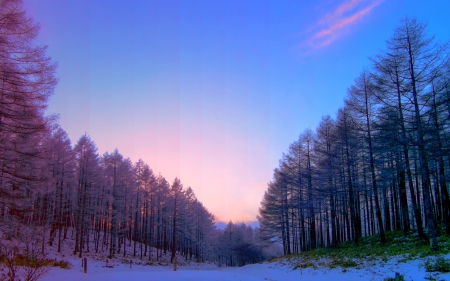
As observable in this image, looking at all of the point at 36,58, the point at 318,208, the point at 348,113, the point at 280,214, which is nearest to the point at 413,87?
the point at 348,113

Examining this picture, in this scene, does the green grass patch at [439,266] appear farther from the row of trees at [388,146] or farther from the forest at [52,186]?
the forest at [52,186]

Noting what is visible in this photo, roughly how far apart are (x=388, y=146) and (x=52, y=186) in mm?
29414

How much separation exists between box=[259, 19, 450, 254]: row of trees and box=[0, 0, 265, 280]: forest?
65.4ft

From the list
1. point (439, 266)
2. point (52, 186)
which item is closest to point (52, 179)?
point (52, 186)

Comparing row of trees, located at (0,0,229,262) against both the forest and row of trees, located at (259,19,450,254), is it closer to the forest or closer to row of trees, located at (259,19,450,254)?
the forest

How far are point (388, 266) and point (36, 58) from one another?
20103 mm

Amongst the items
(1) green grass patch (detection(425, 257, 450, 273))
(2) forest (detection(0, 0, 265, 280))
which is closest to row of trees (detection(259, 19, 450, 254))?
(1) green grass patch (detection(425, 257, 450, 273))

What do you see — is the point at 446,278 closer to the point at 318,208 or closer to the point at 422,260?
the point at 422,260

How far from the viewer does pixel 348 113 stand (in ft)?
79.5

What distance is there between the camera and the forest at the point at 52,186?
1193cm

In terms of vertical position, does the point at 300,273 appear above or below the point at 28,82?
below

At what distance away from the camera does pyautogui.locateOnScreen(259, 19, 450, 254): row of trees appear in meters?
16.9

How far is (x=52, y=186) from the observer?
2609 centimetres

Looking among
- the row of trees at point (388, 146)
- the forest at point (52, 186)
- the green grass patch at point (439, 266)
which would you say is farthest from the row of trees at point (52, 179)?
the row of trees at point (388, 146)
